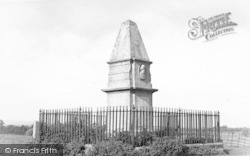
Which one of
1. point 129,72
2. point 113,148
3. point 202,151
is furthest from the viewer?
point 129,72

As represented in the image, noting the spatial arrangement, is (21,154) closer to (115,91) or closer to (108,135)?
(108,135)

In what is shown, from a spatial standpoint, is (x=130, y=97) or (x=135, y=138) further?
(x=130, y=97)

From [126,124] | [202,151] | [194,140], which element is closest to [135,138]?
[126,124]

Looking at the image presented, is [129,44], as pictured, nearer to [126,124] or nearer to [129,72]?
[129,72]

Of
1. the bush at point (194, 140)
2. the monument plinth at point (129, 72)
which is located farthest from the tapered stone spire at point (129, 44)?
the bush at point (194, 140)

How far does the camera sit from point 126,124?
12.8 metres

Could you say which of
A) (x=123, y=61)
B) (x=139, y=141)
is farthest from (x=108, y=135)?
(x=123, y=61)

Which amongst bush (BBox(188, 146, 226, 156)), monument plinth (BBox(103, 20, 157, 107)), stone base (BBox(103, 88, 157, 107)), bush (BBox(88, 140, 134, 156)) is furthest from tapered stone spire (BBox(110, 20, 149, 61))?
bush (BBox(188, 146, 226, 156))

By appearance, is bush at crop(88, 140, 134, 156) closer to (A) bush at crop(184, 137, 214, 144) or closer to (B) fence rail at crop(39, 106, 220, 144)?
(B) fence rail at crop(39, 106, 220, 144)

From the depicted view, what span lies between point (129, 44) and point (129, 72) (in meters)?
1.30

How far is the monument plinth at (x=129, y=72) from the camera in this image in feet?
49.8

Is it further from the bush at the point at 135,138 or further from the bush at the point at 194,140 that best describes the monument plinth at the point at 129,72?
the bush at the point at 194,140

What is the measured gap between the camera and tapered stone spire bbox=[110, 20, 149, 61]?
15.5 meters

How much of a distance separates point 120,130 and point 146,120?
1086 millimetres
